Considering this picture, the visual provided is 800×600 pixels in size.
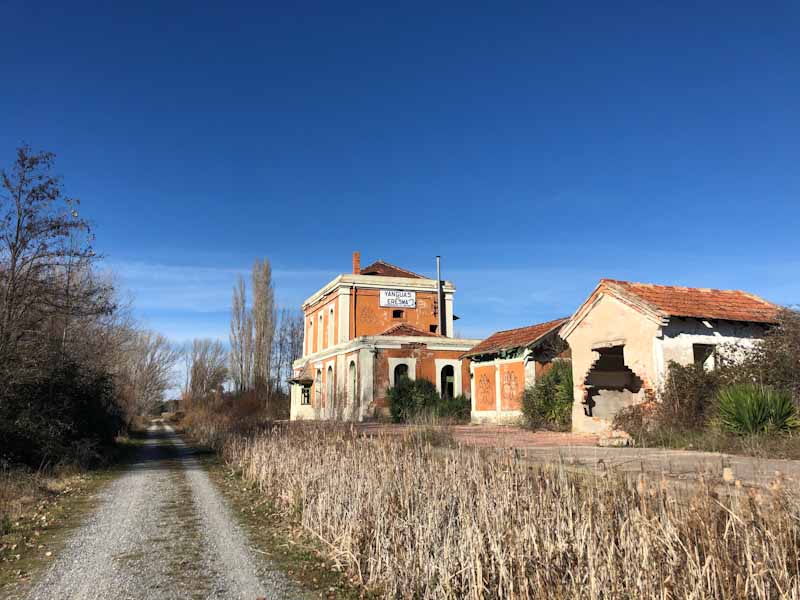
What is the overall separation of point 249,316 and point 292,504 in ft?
150

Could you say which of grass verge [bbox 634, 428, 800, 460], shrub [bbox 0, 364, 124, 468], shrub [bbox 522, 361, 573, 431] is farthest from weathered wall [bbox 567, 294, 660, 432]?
shrub [bbox 0, 364, 124, 468]

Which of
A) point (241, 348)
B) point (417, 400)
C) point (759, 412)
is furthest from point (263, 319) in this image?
point (759, 412)

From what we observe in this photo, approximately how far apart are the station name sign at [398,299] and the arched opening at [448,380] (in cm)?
757

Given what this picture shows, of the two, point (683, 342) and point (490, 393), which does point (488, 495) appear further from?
point (490, 393)

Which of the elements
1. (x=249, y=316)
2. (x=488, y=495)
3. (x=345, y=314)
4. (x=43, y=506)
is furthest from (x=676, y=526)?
(x=249, y=316)

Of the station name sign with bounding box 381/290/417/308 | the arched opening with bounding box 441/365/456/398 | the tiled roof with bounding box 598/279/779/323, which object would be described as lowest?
the arched opening with bounding box 441/365/456/398

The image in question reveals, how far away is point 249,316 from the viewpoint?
52.4m

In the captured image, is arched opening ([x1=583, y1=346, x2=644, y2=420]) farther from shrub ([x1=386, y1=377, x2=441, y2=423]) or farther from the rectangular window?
shrub ([x1=386, y1=377, x2=441, y2=423])

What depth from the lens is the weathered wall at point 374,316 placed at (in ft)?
129

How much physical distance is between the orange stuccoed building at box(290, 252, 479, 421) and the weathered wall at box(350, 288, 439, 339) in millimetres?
66

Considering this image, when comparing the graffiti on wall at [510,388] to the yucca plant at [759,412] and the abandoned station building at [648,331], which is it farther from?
the yucca plant at [759,412]

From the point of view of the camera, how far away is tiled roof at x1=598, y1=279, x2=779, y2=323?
50.6 feet

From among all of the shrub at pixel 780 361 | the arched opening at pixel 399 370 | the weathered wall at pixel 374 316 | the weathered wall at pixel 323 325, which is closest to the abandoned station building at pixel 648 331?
the shrub at pixel 780 361

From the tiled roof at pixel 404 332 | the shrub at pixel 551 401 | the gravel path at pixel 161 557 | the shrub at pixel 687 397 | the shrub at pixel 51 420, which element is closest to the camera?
the gravel path at pixel 161 557
